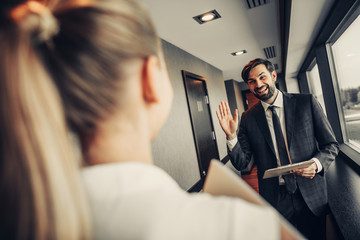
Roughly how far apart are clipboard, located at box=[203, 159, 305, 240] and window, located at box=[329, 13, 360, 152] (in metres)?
2.75

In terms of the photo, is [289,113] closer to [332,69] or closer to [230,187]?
[230,187]

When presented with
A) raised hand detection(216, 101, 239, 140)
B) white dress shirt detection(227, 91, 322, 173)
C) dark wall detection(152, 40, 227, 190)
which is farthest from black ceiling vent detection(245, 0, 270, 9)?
raised hand detection(216, 101, 239, 140)

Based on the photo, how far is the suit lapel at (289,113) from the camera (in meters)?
1.60

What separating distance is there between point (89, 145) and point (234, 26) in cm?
373

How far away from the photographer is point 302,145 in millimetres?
1585

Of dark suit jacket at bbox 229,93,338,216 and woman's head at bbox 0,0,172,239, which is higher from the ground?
woman's head at bbox 0,0,172,239

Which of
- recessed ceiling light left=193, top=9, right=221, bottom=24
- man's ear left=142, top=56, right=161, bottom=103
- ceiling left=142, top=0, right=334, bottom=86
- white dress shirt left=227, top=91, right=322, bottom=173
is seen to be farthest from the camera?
recessed ceiling light left=193, top=9, right=221, bottom=24

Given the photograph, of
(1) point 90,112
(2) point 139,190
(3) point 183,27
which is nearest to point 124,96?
(1) point 90,112

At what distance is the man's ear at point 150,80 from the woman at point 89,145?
37 mm

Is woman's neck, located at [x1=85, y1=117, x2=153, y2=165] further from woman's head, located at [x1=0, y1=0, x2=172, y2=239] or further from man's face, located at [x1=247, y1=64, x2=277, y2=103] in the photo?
man's face, located at [x1=247, y1=64, x2=277, y2=103]

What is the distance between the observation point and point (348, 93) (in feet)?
A: 9.75

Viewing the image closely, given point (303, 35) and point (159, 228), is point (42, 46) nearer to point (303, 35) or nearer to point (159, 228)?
point (159, 228)

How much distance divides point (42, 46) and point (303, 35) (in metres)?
3.75

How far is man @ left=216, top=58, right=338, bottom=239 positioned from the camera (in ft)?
4.99
